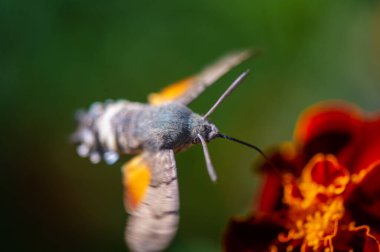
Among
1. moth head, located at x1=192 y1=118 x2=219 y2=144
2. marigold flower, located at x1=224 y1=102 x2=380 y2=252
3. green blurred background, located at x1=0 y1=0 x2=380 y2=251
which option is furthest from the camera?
green blurred background, located at x1=0 y1=0 x2=380 y2=251

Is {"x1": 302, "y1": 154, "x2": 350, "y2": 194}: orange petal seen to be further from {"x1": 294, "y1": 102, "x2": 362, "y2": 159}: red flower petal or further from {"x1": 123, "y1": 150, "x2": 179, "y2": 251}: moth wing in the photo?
{"x1": 123, "y1": 150, "x2": 179, "y2": 251}: moth wing

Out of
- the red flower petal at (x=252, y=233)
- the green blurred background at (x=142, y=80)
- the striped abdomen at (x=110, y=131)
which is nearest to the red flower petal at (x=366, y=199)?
the red flower petal at (x=252, y=233)

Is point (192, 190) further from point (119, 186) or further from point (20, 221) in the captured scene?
point (20, 221)

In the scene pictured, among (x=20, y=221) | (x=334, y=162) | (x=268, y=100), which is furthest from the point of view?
(x=268, y=100)

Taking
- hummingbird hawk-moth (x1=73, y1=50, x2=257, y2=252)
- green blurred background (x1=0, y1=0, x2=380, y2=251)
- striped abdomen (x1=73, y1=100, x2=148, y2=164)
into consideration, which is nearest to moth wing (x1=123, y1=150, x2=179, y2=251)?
hummingbird hawk-moth (x1=73, y1=50, x2=257, y2=252)

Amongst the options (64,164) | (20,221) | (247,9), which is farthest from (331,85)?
(20,221)

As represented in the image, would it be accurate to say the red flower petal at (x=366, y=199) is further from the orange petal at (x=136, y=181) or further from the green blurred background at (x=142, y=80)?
the green blurred background at (x=142, y=80)

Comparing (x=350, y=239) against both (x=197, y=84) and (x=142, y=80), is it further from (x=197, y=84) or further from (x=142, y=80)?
(x=142, y=80)

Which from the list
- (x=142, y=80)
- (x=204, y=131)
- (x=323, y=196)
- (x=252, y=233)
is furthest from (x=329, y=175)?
(x=142, y=80)
